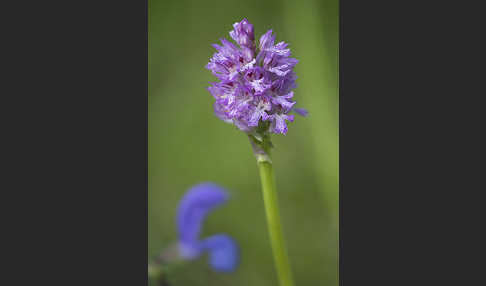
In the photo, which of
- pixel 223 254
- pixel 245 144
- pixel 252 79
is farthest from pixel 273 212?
pixel 245 144

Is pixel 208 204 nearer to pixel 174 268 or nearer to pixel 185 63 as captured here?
pixel 174 268

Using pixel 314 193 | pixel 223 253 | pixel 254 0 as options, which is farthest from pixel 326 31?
pixel 223 253

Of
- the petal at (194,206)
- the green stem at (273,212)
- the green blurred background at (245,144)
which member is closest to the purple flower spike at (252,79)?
the green stem at (273,212)

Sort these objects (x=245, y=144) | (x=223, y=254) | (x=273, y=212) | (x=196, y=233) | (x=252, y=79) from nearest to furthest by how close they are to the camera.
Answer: (x=252, y=79) < (x=273, y=212) < (x=223, y=254) < (x=196, y=233) < (x=245, y=144)

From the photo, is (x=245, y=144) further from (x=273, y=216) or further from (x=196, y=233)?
(x=273, y=216)

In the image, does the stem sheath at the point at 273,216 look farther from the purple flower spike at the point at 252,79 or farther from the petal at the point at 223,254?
the petal at the point at 223,254

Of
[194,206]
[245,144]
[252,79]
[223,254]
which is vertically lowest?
[223,254]

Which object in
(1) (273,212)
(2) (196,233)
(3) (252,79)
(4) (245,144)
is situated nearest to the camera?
(3) (252,79)
